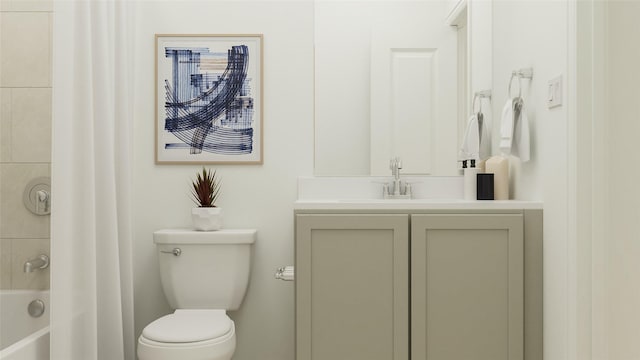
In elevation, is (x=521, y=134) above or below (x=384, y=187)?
above

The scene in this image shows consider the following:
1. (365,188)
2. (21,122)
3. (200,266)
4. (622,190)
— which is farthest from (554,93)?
(21,122)

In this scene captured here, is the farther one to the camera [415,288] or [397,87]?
[397,87]

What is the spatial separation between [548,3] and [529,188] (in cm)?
69

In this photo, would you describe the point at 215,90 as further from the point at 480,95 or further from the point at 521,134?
the point at 521,134

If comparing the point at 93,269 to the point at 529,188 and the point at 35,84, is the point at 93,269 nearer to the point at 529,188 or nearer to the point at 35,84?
the point at 35,84

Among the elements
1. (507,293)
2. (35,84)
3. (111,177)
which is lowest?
(507,293)

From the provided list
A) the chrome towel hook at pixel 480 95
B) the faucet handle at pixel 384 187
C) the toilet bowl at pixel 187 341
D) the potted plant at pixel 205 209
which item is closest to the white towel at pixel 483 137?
the chrome towel hook at pixel 480 95

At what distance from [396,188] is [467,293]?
Result: 603 mm

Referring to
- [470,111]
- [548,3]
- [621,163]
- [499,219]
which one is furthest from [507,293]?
[548,3]

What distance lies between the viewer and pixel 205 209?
2240 mm

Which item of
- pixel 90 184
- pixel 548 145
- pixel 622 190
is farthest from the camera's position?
pixel 548 145

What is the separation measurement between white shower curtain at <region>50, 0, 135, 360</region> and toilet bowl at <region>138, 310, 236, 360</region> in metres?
0.17

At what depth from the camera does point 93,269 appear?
5.64ft

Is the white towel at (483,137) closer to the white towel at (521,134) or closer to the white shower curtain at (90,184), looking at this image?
the white towel at (521,134)
